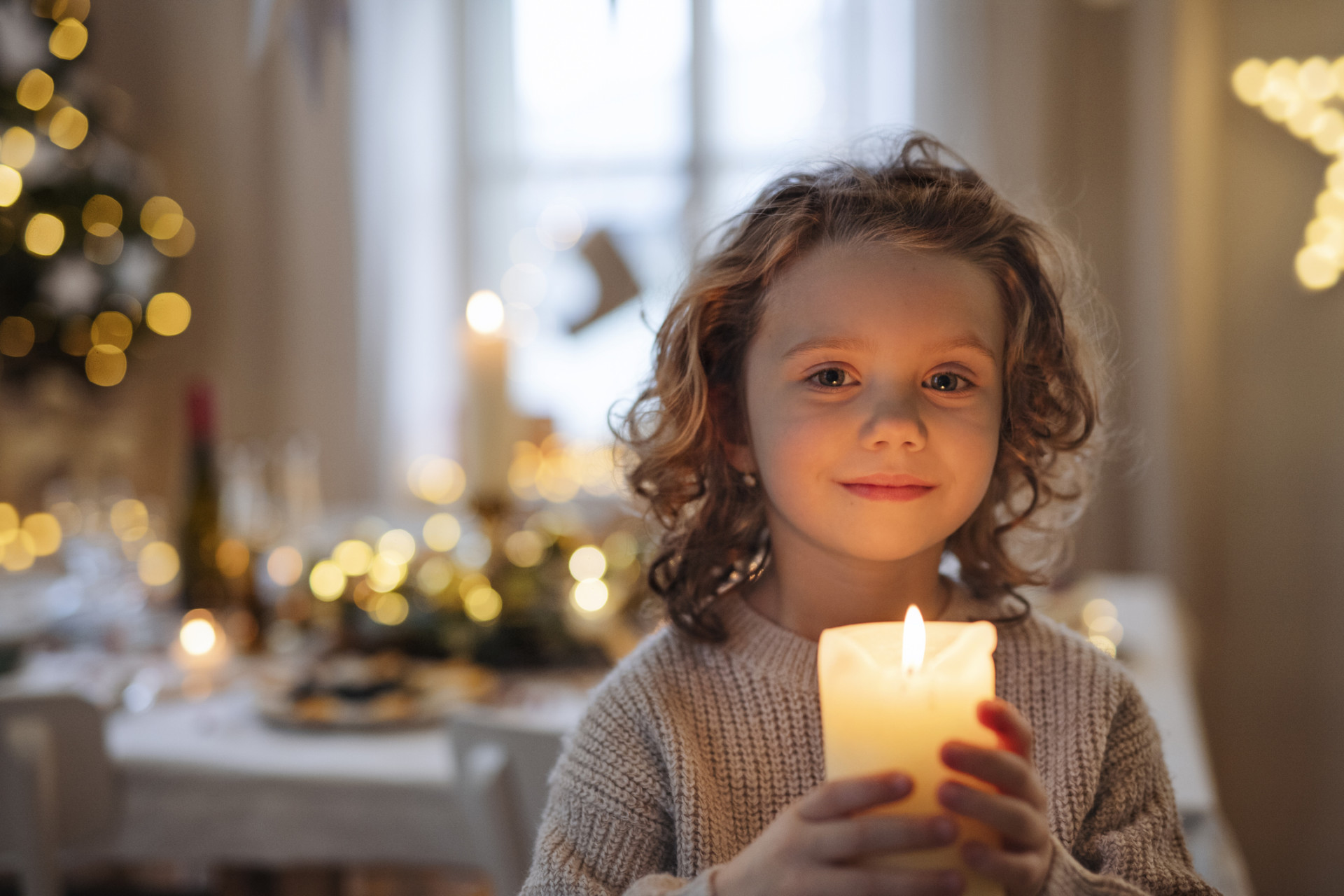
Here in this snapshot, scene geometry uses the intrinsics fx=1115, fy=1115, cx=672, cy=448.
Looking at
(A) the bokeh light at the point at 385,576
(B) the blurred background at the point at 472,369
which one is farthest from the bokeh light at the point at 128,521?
(A) the bokeh light at the point at 385,576

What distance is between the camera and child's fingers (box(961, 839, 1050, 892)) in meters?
0.46

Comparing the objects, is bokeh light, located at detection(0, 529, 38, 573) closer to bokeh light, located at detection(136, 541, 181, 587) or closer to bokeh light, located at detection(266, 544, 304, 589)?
bokeh light, located at detection(136, 541, 181, 587)

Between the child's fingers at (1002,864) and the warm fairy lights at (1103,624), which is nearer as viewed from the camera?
the child's fingers at (1002,864)

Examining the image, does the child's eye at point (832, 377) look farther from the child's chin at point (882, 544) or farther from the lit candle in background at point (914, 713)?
the lit candle in background at point (914, 713)

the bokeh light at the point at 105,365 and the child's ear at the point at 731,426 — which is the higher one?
the child's ear at the point at 731,426

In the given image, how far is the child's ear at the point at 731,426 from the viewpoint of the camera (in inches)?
31.1

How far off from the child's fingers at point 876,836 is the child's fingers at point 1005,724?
41mm

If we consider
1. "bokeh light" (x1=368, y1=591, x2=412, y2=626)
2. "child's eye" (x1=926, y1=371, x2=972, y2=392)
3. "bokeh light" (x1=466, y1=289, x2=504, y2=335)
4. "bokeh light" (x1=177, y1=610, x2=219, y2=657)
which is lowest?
"bokeh light" (x1=177, y1=610, x2=219, y2=657)

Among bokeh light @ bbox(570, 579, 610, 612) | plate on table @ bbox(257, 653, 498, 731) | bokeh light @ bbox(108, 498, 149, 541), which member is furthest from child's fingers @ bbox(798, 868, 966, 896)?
bokeh light @ bbox(108, 498, 149, 541)

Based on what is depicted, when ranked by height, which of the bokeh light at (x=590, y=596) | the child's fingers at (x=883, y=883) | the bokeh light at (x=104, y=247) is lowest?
the bokeh light at (x=590, y=596)

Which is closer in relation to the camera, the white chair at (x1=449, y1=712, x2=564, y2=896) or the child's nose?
the child's nose

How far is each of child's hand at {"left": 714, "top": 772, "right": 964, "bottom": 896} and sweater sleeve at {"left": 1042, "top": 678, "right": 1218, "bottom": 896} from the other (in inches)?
7.4

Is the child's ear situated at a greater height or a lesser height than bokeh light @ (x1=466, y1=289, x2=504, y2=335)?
lesser

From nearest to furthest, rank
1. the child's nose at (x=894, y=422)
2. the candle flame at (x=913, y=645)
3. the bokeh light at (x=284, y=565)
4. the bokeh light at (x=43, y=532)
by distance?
the candle flame at (x=913, y=645), the child's nose at (x=894, y=422), the bokeh light at (x=284, y=565), the bokeh light at (x=43, y=532)
